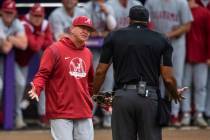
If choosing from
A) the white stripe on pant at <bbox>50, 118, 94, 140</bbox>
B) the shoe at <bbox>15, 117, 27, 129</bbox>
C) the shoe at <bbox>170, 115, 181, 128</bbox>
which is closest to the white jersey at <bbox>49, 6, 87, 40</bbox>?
the shoe at <bbox>15, 117, 27, 129</bbox>

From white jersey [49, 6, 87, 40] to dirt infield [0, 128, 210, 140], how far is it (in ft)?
4.77

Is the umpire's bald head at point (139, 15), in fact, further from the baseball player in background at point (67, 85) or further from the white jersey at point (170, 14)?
the white jersey at point (170, 14)

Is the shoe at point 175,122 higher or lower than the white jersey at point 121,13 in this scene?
lower

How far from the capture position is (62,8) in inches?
408

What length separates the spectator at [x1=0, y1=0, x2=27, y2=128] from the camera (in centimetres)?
985

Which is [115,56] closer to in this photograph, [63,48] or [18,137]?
[63,48]

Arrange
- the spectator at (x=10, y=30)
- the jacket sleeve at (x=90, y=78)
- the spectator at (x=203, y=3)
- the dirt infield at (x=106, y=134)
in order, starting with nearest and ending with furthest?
the jacket sleeve at (x=90, y=78) < the dirt infield at (x=106, y=134) < the spectator at (x=10, y=30) < the spectator at (x=203, y=3)

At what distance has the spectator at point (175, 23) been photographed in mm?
10273

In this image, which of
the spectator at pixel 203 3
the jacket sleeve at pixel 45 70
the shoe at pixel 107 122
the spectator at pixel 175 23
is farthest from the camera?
the spectator at pixel 203 3

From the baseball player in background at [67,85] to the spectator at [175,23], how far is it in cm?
362

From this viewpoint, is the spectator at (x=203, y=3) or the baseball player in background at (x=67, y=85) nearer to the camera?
the baseball player in background at (x=67, y=85)

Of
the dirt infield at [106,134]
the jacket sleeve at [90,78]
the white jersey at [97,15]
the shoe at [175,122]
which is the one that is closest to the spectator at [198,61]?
the shoe at [175,122]

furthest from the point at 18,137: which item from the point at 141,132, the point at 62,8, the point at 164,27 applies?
the point at 141,132

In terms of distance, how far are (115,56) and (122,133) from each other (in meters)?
0.74
